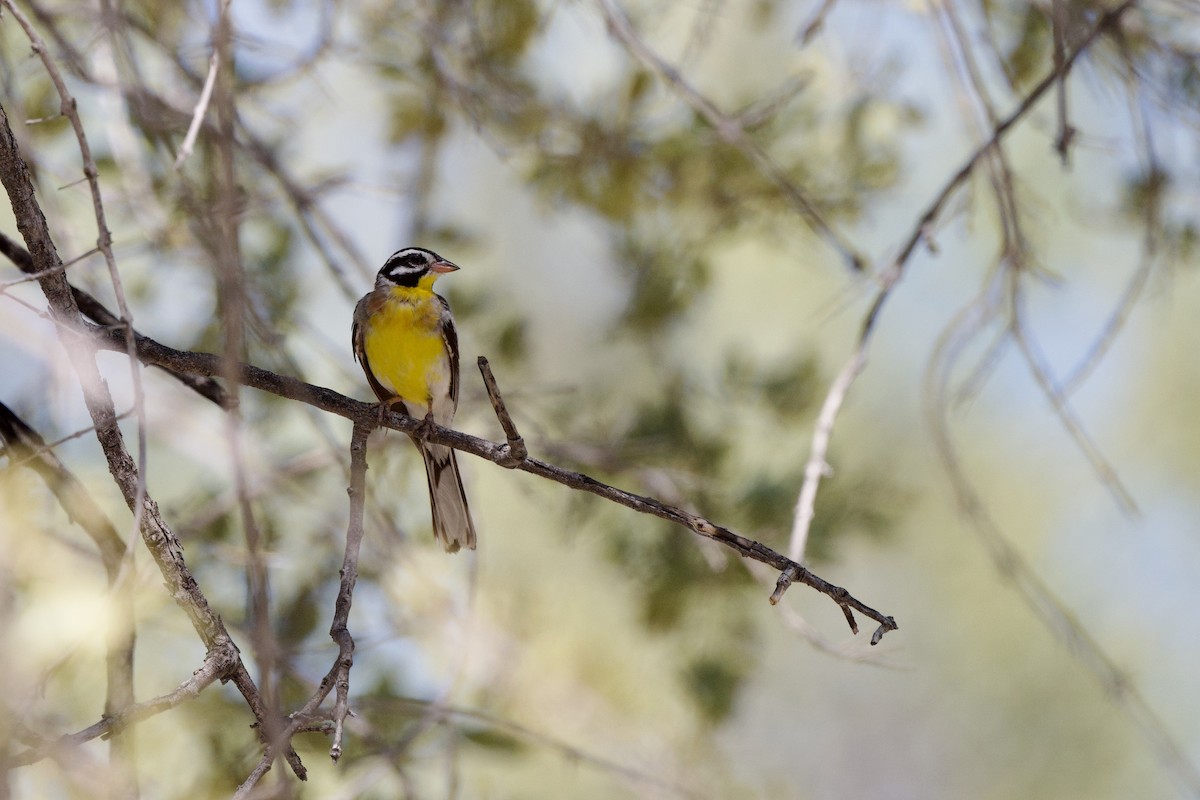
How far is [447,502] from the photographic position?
12.5 feet

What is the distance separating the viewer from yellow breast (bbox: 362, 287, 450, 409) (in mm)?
4305

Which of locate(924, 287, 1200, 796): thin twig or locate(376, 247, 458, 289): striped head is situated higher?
locate(376, 247, 458, 289): striped head

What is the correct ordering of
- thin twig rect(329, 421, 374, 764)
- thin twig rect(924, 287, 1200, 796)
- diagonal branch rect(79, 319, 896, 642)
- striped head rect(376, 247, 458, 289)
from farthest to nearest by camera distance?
striped head rect(376, 247, 458, 289) → thin twig rect(924, 287, 1200, 796) → diagonal branch rect(79, 319, 896, 642) → thin twig rect(329, 421, 374, 764)

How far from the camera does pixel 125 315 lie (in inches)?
69.7

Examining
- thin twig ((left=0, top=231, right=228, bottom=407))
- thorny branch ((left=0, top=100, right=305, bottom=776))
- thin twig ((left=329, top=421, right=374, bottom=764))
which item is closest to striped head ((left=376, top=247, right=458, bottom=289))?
thin twig ((left=0, top=231, right=228, bottom=407))

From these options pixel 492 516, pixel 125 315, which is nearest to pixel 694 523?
pixel 125 315

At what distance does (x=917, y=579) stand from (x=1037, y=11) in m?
7.07

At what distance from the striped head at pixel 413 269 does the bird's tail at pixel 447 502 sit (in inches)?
32.1

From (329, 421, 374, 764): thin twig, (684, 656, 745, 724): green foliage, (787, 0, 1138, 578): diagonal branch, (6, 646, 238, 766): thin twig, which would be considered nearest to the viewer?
(6, 646, 238, 766): thin twig

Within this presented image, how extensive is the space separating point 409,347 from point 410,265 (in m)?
0.39

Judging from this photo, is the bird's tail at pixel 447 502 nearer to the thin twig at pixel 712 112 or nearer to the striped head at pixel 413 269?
the striped head at pixel 413 269

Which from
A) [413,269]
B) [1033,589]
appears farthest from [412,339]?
[1033,589]

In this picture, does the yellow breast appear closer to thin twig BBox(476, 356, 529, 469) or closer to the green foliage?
the green foliage

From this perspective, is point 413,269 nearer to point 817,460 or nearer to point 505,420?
point 817,460
